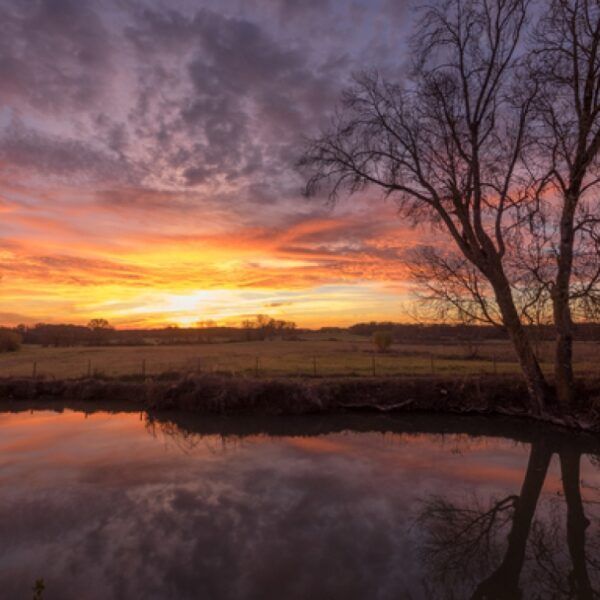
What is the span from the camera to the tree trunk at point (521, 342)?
1441 cm

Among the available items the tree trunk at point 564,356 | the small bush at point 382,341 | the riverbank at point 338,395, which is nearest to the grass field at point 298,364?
the tree trunk at point 564,356

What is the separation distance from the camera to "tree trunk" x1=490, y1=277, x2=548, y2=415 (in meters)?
14.4

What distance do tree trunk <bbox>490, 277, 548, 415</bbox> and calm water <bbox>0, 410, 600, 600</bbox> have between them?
4.60 feet

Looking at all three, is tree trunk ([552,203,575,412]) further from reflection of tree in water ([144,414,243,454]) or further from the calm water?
reflection of tree in water ([144,414,243,454])

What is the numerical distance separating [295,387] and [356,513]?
9504 mm

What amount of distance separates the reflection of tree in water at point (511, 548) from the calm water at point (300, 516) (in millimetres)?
31

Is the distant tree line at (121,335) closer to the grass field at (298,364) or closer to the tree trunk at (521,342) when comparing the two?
the grass field at (298,364)

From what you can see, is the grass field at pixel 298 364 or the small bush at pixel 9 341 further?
the small bush at pixel 9 341

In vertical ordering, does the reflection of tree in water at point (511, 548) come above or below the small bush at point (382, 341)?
below

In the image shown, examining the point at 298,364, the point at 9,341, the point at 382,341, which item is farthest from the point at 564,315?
the point at 9,341

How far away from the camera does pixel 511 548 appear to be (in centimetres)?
664

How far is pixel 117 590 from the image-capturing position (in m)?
5.51

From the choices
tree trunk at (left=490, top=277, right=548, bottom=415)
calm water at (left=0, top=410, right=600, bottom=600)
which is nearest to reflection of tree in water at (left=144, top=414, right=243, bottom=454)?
calm water at (left=0, top=410, right=600, bottom=600)

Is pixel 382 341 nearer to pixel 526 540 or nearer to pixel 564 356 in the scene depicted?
pixel 564 356
